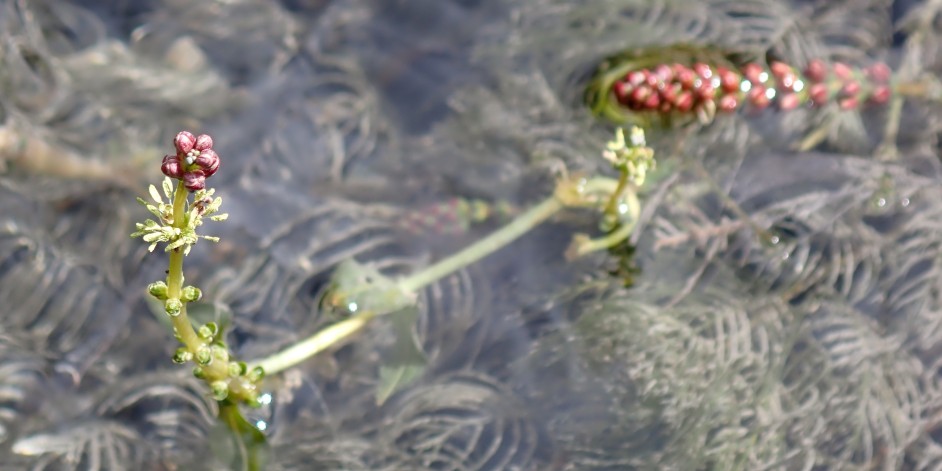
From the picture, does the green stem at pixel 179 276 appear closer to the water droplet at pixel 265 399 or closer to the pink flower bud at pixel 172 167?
the pink flower bud at pixel 172 167

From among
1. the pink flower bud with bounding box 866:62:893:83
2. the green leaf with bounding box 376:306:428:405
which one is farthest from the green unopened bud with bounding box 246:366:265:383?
the pink flower bud with bounding box 866:62:893:83

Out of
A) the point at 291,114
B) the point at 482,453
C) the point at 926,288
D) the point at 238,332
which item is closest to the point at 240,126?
the point at 291,114

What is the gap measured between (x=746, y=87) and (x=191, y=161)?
6.29 ft

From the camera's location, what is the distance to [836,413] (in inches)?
89.2

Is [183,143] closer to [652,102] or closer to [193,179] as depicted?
[193,179]

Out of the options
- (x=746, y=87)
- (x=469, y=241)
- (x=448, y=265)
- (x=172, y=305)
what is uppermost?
(x=746, y=87)

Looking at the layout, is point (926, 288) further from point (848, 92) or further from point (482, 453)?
point (482, 453)

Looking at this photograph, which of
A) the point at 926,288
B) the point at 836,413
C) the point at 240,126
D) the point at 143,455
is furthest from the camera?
the point at 240,126

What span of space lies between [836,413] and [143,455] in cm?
170

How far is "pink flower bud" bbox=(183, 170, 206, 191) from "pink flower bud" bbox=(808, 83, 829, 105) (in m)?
2.05

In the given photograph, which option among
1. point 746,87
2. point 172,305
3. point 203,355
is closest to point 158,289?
point 172,305

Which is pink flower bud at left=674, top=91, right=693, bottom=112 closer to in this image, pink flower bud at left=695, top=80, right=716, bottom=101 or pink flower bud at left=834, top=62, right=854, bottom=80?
pink flower bud at left=695, top=80, right=716, bottom=101

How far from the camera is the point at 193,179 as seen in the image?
1316 mm

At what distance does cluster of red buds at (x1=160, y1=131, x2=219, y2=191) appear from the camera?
4.20 ft
